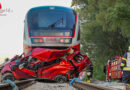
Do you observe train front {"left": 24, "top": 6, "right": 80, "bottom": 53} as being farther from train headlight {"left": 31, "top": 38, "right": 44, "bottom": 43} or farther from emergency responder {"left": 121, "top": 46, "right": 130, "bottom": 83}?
emergency responder {"left": 121, "top": 46, "right": 130, "bottom": 83}

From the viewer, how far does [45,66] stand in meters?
12.5

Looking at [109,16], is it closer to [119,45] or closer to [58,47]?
[58,47]

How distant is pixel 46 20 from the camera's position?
44.5ft

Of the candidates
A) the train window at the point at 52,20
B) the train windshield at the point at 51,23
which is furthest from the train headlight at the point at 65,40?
the train window at the point at 52,20

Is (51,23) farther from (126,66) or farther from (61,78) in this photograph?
(126,66)

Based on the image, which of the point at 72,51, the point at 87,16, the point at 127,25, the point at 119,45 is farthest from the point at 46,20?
the point at 87,16

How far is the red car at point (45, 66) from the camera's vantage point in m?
12.1

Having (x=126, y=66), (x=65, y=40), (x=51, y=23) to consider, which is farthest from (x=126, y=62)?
(x=51, y=23)

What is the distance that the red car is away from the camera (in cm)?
1210

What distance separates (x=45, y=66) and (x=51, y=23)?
7.35 feet

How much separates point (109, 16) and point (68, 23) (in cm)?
357

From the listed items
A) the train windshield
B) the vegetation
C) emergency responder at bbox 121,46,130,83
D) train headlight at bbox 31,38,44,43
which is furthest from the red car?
the vegetation

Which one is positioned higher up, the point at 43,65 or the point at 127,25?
the point at 127,25

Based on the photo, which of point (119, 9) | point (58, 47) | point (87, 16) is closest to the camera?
point (58, 47)
